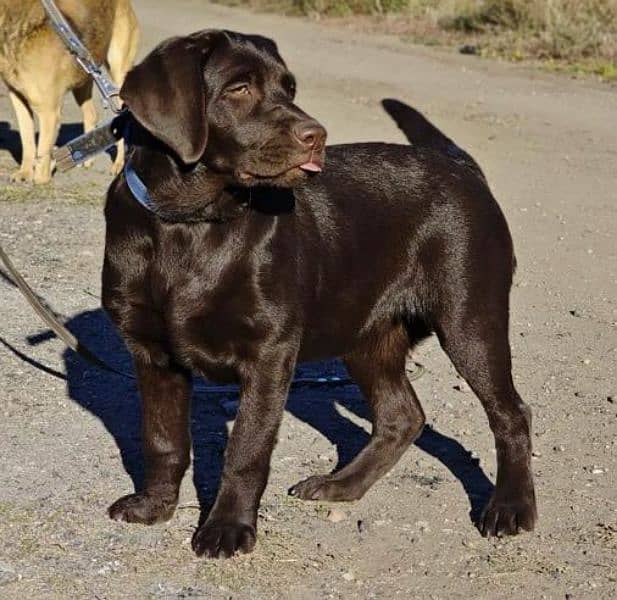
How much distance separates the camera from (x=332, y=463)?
215 inches

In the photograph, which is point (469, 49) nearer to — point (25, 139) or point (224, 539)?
point (25, 139)

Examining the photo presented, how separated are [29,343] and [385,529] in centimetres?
266

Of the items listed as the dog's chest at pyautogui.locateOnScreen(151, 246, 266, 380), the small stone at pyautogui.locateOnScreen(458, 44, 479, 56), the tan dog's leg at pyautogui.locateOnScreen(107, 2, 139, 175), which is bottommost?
the small stone at pyautogui.locateOnScreen(458, 44, 479, 56)

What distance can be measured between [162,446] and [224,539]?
45 centimetres

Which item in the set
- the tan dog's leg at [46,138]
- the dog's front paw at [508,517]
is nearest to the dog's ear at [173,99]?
the dog's front paw at [508,517]

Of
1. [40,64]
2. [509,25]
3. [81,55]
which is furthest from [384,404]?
[509,25]

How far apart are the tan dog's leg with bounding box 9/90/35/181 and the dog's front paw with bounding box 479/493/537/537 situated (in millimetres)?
7083

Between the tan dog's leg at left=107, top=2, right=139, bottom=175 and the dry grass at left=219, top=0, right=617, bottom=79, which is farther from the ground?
the tan dog's leg at left=107, top=2, right=139, bottom=175

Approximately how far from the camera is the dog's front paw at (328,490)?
505cm

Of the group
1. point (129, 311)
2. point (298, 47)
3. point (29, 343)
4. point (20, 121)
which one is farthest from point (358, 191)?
point (298, 47)

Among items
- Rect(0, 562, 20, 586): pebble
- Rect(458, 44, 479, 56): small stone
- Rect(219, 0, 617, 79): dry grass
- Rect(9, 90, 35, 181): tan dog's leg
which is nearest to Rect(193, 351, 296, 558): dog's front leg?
Rect(0, 562, 20, 586): pebble

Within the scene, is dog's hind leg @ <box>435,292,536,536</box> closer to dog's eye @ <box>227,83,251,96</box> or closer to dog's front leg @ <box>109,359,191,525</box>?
dog's front leg @ <box>109,359,191,525</box>

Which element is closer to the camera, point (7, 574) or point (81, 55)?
point (7, 574)

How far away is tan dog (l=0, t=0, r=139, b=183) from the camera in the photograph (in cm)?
1101
